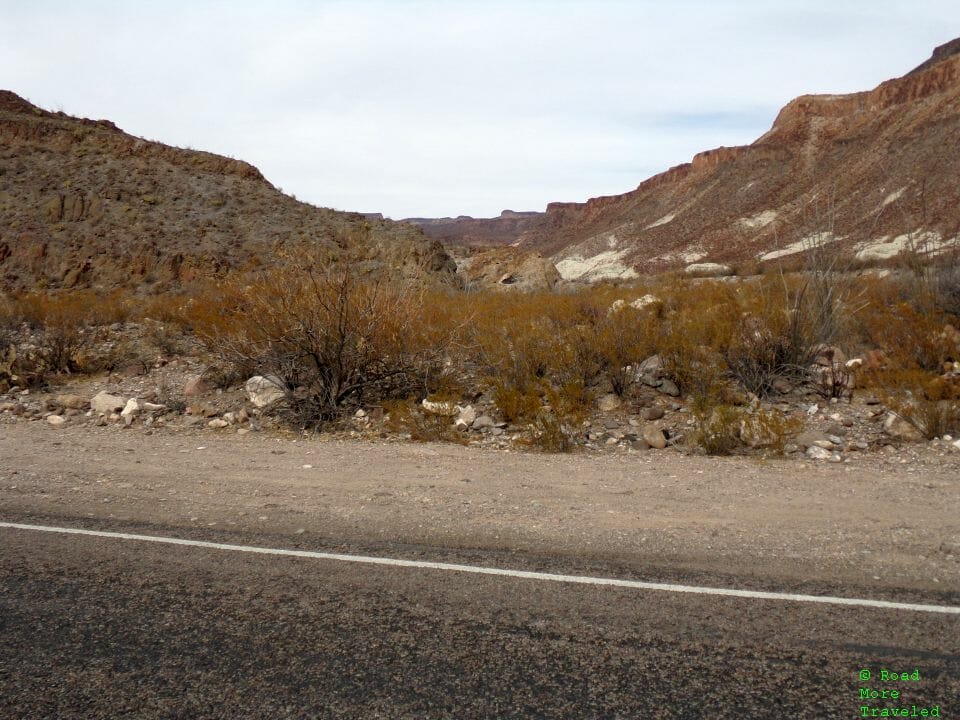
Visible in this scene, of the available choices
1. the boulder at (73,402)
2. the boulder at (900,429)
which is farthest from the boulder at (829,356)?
the boulder at (73,402)

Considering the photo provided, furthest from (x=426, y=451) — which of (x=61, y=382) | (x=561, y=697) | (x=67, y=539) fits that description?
(x=61, y=382)

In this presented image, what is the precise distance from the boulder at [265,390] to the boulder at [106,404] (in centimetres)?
180

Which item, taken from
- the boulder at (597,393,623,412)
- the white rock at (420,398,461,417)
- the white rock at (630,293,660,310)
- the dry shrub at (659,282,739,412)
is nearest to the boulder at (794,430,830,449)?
the dry shrub at (659,282,739,412)

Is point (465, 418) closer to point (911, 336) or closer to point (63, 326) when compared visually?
point (911, 336)

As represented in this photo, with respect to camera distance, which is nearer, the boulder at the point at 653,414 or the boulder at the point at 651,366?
the boulder at the point at 653,414

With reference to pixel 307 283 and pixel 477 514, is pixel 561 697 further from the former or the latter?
pixel 307 283

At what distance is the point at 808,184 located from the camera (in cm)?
7631

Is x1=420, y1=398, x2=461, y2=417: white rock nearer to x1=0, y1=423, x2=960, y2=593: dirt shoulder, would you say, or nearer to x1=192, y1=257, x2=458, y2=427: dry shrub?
x1=192, y1=257, x2=458, y2=427: dry shrub

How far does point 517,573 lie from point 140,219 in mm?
25532

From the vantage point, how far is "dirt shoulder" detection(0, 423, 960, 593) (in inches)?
201

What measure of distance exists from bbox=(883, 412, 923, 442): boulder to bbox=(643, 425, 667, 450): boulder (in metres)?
2.50

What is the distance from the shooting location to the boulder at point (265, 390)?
1096 centimetres

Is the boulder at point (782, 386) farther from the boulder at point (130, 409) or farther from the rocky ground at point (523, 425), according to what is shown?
Answer: the boulder at point (130, 409)

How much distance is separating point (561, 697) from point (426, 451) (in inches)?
213
